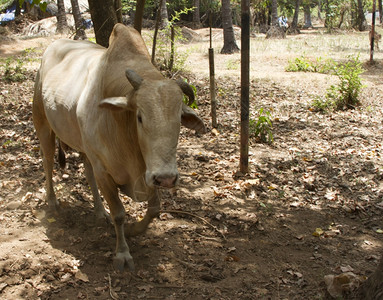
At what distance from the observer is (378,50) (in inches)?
630

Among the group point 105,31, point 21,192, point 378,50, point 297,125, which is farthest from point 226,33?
point 21,192

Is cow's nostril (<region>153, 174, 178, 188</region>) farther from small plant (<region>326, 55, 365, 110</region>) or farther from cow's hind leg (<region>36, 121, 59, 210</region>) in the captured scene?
small plant (<region>326, 55, 365, 110</region>)

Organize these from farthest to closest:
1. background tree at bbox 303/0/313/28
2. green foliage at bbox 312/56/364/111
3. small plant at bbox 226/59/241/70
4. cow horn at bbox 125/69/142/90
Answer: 1. background tree at bbox 303/0/313/28
2. small plant at bbox 226/59/241/70
3. green foliage at bbox 312/56/364/111
4. cow horn at bbox 125/69/142/90

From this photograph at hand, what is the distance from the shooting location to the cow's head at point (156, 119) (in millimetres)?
2457

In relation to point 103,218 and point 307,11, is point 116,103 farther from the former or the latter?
point 307,11

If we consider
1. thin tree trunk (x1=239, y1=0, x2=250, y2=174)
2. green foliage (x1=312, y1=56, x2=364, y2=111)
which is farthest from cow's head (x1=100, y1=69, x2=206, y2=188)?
green foliage (x1=312, y1=56, x2=364, y2=111)

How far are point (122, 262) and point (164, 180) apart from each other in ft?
4.10

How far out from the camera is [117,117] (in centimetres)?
295

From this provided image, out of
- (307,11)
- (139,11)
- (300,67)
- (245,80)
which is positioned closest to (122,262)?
(245,80)

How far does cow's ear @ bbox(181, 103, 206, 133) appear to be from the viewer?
9.05 ft

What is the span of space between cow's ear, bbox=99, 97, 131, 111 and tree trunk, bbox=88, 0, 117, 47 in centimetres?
284

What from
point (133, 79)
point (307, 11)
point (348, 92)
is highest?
point (307, 11)

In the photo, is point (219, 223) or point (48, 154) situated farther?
point (48, 154)

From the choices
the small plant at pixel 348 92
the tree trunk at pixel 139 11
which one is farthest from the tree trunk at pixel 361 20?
the tree trunk at pixel 139 11
